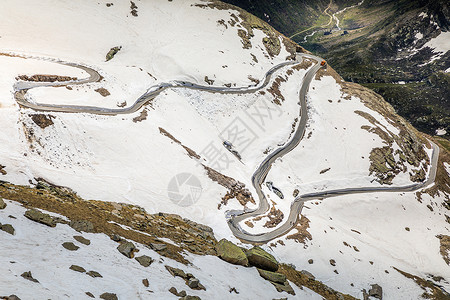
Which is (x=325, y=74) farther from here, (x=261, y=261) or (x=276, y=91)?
(x=261, y=261)

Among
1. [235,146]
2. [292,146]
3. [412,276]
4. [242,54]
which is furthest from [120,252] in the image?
[242,54]

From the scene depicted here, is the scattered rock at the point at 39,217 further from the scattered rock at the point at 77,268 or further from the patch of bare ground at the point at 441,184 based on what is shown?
the patch of bare ground at the point at 441,184

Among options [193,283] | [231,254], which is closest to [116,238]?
[193,283]

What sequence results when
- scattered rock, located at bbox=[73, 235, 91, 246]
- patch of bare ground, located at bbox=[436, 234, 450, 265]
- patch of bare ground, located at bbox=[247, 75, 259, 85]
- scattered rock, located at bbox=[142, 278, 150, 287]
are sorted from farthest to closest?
patch of bare ground, located at bbox=[247, 75, 259, 85], patch of bare ground, located at bbox=[436, 234, 450, 265], scattered rock, located at bbox=[73, 235, 91, 246], scattered rock, located at bbox=[142, 278, 150, 287]

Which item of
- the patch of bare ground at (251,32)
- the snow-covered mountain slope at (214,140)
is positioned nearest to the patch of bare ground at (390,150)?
the snow-covered mountain slope at (214,140)

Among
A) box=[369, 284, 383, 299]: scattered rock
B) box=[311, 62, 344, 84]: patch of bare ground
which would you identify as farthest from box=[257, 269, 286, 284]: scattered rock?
box=[311, 62, 344, 84]: patch of bare ground

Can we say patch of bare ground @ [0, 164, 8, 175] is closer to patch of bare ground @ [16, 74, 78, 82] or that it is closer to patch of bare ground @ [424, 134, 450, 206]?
patch of bare ground @ [16, 74, 78, 82]

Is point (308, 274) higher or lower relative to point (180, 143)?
lower
